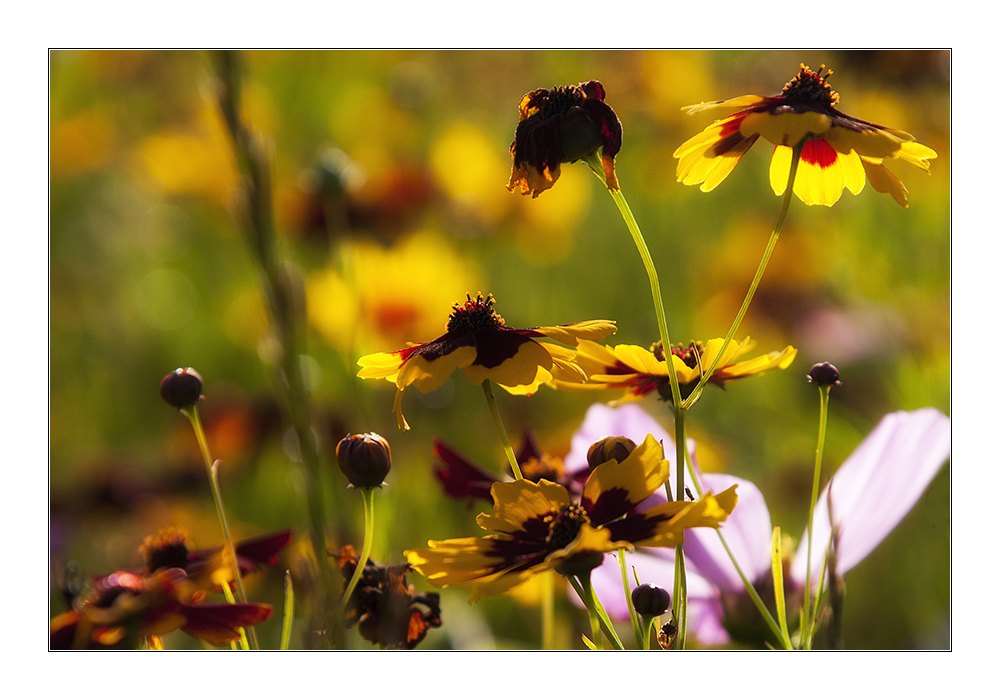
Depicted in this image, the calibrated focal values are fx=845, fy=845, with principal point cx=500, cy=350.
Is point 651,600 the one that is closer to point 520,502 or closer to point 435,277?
point 520,502

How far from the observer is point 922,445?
21.1 inches

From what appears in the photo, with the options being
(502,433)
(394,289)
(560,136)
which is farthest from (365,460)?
(394,289)

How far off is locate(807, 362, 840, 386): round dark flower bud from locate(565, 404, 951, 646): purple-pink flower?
80 millimetres

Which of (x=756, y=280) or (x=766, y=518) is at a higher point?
(x=756, y=280)

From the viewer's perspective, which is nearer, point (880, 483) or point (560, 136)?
point (560, 136)

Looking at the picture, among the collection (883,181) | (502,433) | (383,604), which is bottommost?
(383,604)

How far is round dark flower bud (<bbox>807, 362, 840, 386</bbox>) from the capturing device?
1.57 feet

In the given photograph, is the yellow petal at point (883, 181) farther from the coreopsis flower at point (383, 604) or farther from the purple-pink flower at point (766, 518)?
the coreopsis flower at point (383, 604)

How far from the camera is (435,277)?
47.9 inches

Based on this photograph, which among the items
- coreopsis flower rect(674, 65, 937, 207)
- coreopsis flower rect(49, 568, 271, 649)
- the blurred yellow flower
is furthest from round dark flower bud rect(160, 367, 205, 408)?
the blurred yellow flower

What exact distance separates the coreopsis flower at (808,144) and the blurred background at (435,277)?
25cm

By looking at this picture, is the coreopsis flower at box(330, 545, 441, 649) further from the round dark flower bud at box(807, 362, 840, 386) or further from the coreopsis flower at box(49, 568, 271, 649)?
the round dark flower bud at box(807, 362, 840, 386)

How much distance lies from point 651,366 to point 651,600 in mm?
129
